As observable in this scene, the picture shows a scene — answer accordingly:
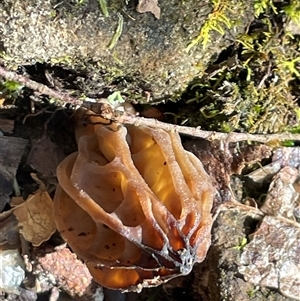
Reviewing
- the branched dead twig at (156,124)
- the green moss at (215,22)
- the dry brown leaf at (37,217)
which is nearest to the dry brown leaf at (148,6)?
the green moss at (215,22)

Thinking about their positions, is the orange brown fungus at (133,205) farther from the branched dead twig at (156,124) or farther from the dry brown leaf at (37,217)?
the dry brown leaf at (37,217)

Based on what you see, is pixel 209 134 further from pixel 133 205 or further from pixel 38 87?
pixel 38 87

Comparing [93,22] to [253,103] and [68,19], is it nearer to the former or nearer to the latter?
[68,19]

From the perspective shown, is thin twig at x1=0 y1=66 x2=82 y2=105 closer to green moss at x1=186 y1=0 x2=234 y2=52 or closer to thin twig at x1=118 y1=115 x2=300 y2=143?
thin twig at x1=118 y1=115 x2=300 y2=143

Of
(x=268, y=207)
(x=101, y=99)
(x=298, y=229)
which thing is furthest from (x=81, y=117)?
(x=298, y=229)

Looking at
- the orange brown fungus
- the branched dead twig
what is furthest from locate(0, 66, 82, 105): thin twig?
the orange brown fungus

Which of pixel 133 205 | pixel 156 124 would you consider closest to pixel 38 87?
pixel 156 124
